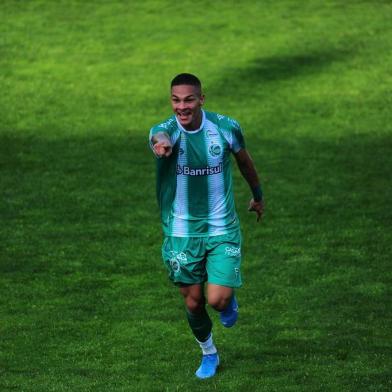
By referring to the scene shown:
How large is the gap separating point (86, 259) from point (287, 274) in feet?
6.76

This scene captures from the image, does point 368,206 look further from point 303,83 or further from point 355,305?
Answer: point 303,83

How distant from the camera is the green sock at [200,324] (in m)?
9.20

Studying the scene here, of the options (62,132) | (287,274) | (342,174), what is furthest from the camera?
(62,132)

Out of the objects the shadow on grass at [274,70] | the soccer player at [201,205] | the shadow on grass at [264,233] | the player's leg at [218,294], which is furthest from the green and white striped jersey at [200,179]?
the shadow on grass at [274,70]

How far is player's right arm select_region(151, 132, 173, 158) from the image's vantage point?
8250 mm

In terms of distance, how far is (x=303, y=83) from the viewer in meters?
19.8

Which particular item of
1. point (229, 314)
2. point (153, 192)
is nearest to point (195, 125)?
point (229, 314)

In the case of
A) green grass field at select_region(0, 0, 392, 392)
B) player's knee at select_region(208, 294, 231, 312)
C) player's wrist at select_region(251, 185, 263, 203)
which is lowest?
green grass field at select_region(0, 0, 392, 392)

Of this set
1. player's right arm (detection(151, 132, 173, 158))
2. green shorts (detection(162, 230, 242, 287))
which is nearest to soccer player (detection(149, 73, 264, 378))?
green shorts (detection(162, 230, 242, 287))

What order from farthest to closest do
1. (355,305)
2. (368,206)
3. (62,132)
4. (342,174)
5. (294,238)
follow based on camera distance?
1. (62,132)
2. (342,174)
3. (368,206)
4. (294,238)
5. (355,305)

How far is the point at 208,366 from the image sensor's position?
30.7 ft

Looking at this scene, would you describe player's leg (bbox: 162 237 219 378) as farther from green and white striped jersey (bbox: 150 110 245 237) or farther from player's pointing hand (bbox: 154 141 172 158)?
player's pointing hand (bbox: 154 141 172 158)

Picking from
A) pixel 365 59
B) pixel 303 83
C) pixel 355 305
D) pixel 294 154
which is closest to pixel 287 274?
pixel 355 305

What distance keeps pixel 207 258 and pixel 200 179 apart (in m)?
0.59
